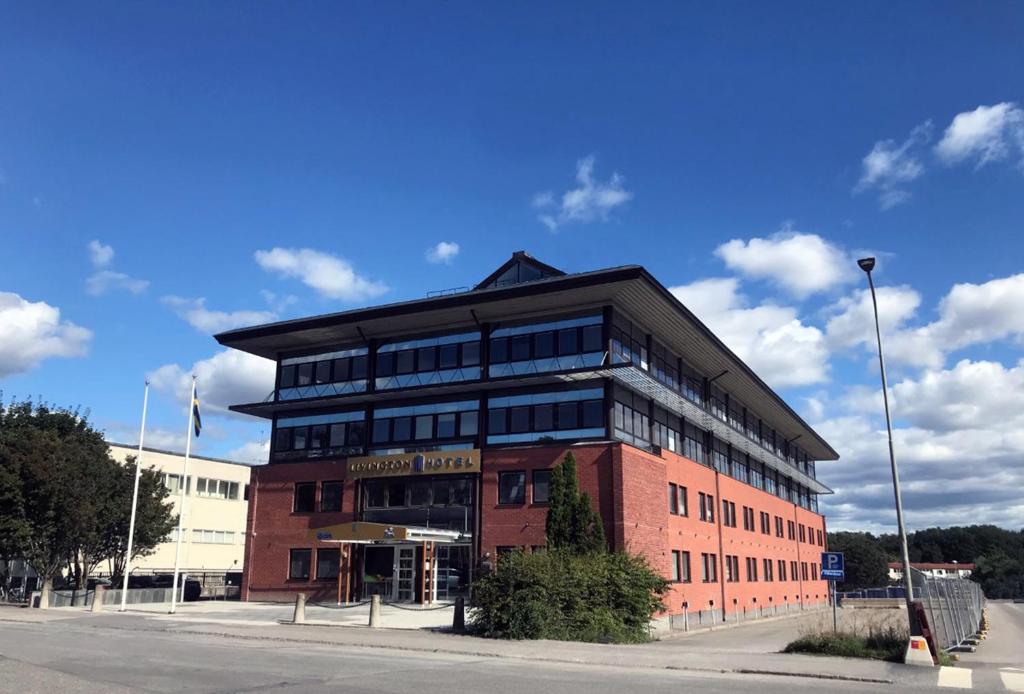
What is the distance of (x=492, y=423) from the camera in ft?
122

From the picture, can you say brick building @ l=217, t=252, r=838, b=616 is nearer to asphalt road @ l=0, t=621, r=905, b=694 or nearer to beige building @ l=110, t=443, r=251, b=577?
asphalt road @ l=0, t=621, r=905, b=694

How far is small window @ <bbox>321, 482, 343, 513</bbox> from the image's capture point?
1590 inches

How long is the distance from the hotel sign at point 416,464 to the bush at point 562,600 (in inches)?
434

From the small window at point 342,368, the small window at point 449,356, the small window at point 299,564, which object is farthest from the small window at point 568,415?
the small window at point 299,564

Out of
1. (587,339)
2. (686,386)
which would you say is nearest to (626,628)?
(587,339)

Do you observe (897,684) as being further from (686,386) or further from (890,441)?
(686,386)

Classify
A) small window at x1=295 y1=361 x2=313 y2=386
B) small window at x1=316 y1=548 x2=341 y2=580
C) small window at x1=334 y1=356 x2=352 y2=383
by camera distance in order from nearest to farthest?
small window at x1=316 y1=548 x2=341 y2=580, small window at x1=334 y1=356 x2=352 y2=383, small window at x1=295 y1=361 x2=313 y2=386

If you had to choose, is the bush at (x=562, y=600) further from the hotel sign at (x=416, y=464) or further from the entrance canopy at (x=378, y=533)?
the hotel sign at (x=416, y=464)

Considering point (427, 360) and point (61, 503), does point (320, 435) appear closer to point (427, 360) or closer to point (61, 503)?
point (427, 360)

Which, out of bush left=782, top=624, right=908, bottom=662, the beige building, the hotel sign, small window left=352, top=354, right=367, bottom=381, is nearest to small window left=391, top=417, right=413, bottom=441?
the hotel sign

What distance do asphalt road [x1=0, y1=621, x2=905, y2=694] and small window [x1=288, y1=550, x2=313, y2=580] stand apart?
64.1ft

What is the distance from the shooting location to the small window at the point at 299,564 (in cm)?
4066

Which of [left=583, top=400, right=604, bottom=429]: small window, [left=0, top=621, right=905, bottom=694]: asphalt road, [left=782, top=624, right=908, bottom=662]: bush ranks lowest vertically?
[left=0, top=621, right=905, bottom=694]: asphalt road

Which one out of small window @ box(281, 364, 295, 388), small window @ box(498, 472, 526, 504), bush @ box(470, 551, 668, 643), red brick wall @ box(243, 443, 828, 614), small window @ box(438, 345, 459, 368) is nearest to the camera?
bush @ box(470, 551, 668, 643)
